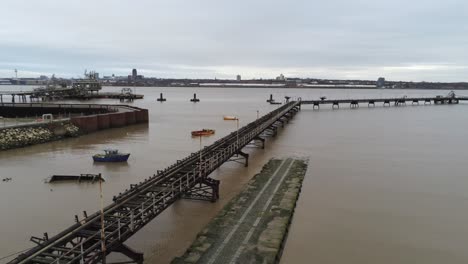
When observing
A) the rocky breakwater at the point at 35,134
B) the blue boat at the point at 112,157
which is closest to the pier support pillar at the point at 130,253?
the blue boat at the point at 112,157

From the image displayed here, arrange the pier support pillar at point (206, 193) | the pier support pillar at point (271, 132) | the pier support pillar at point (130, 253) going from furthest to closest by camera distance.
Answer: the pier support pillar at point (271, 132), the pier support pillar at point (206, 193), the pier support pillar at point (130, 253)

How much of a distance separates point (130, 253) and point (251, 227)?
5.44 metres

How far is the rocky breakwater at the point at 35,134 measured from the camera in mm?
37375

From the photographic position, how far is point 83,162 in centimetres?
3153

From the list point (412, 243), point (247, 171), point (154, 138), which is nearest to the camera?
point (412, 243)

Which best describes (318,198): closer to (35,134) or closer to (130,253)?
(130,253)

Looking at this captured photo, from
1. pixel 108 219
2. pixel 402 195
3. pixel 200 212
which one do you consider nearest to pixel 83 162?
pixel 200 212

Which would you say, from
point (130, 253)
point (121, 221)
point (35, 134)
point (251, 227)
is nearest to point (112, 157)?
point (35, 134)

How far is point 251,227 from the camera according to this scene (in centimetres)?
1650

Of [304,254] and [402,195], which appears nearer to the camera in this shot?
[304,254]

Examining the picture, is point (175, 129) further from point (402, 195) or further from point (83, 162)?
point (402, 195)

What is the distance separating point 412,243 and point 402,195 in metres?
7.15

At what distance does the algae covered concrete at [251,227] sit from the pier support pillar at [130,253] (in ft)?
3.87

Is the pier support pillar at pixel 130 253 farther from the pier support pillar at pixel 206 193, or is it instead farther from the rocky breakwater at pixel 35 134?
the rocky breakwater at pixel 35 134
